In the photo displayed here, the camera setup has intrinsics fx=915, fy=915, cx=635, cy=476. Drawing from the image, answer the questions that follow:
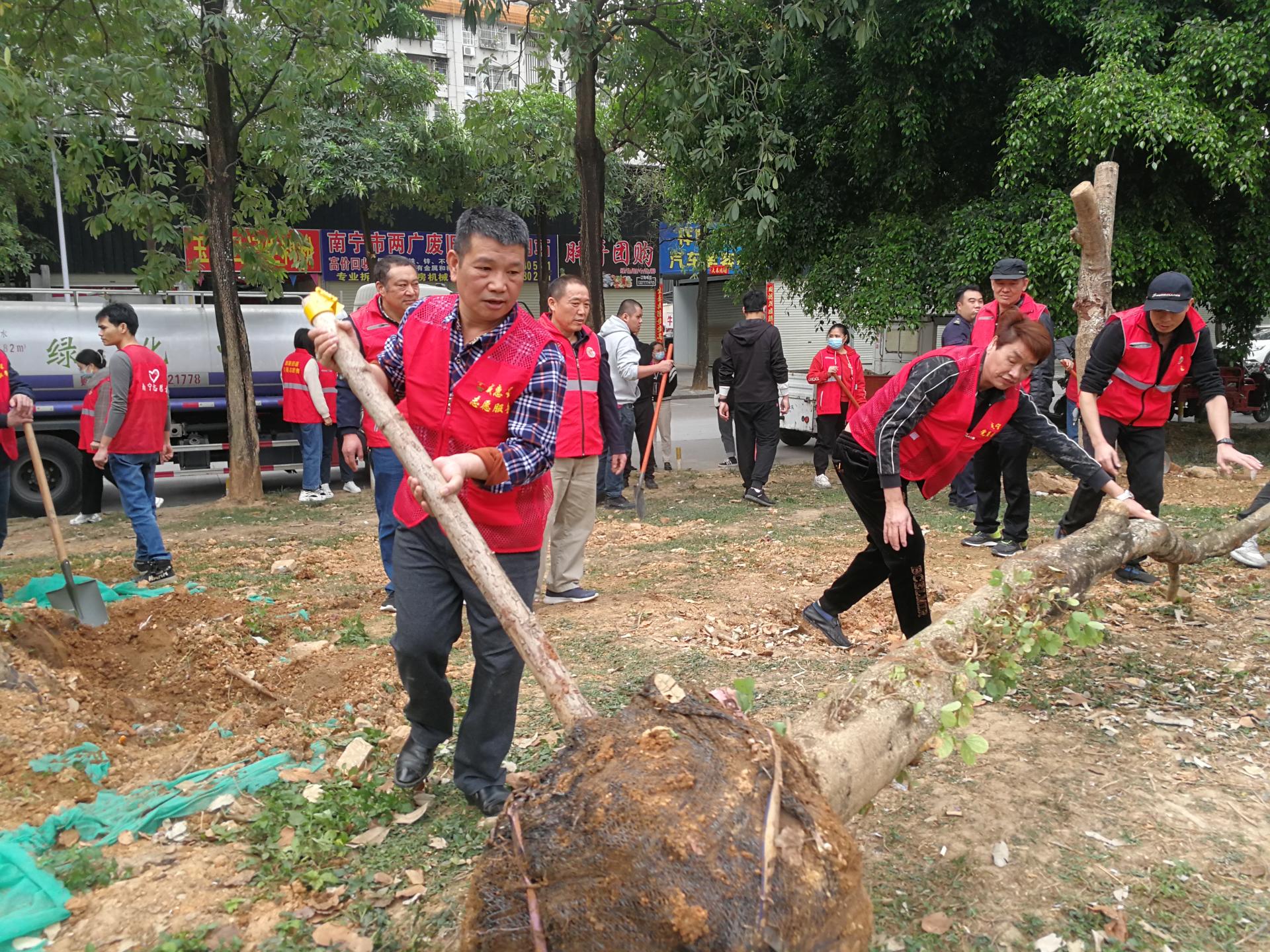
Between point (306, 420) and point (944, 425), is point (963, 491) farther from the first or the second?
point (306, 420)

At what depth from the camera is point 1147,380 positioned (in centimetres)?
539

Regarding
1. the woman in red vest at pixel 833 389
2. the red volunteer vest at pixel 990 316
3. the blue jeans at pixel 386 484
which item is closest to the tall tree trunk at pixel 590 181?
the woman in red vest at pixel 833 389

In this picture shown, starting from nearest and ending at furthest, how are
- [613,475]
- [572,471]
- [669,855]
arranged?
1. [669,855]
2. [572,471]
3. [613,475]

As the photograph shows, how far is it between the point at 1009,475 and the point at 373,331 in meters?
4.66

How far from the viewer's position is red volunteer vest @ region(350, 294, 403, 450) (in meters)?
4.90

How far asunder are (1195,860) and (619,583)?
405 centimetres

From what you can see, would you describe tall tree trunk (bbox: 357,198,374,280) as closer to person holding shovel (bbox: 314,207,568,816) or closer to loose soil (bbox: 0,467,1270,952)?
loose soil (bbox: 0,467,1270,952)

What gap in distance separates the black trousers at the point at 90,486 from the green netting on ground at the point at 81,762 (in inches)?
271

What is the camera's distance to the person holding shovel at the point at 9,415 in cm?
555

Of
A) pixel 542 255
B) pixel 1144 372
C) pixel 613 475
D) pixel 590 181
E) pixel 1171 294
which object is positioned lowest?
pixel 613 475

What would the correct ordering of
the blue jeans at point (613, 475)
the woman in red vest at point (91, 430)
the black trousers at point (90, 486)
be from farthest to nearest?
1. the black trousers at point (90, 486)
2. the blue jeans at point (613, 475)
3. the woman in red vest at point (91, 430)

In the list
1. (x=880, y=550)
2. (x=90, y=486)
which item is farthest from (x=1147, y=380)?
(x=90, y=486)

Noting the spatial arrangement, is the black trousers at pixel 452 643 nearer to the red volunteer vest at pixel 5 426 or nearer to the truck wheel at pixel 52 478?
the red volunteer vest at pixel 5 426

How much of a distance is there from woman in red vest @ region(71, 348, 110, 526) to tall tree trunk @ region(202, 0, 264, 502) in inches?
49.3
